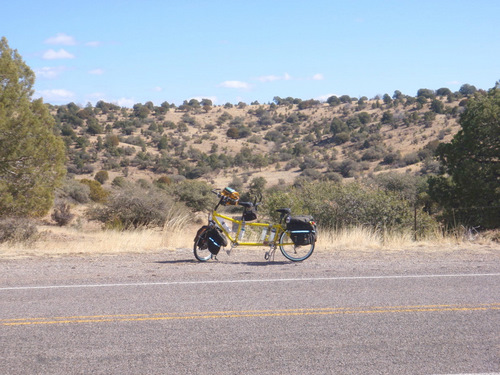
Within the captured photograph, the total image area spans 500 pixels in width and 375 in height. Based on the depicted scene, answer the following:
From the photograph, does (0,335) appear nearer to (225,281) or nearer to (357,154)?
(225,281)

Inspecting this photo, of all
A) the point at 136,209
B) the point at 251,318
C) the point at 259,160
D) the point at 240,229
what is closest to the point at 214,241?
the point at 240,229

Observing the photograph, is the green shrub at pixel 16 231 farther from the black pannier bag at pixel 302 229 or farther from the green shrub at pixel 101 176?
the green shrub at pixel 101 176

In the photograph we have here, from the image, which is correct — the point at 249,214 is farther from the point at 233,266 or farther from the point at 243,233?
the point at 233,266

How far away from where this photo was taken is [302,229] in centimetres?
1021

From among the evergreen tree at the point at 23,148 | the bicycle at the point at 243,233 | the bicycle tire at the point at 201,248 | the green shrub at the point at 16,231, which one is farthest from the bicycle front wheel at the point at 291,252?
the evergreen tree at the point at 23,148

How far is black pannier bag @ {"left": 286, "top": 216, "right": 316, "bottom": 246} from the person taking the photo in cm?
1015

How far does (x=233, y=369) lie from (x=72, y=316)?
2643 mm

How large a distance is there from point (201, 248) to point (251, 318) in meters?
4.04

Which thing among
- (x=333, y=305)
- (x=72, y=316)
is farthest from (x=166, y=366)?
(x=333, y=305)

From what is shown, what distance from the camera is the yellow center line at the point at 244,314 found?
6.25m

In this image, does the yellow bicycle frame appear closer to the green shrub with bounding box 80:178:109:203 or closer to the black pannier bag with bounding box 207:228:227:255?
the black pannier bag with bounding box 207:228:227:255

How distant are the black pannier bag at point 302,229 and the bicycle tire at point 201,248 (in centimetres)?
163

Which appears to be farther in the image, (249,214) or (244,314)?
(249,214)

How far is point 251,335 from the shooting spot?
565cm
